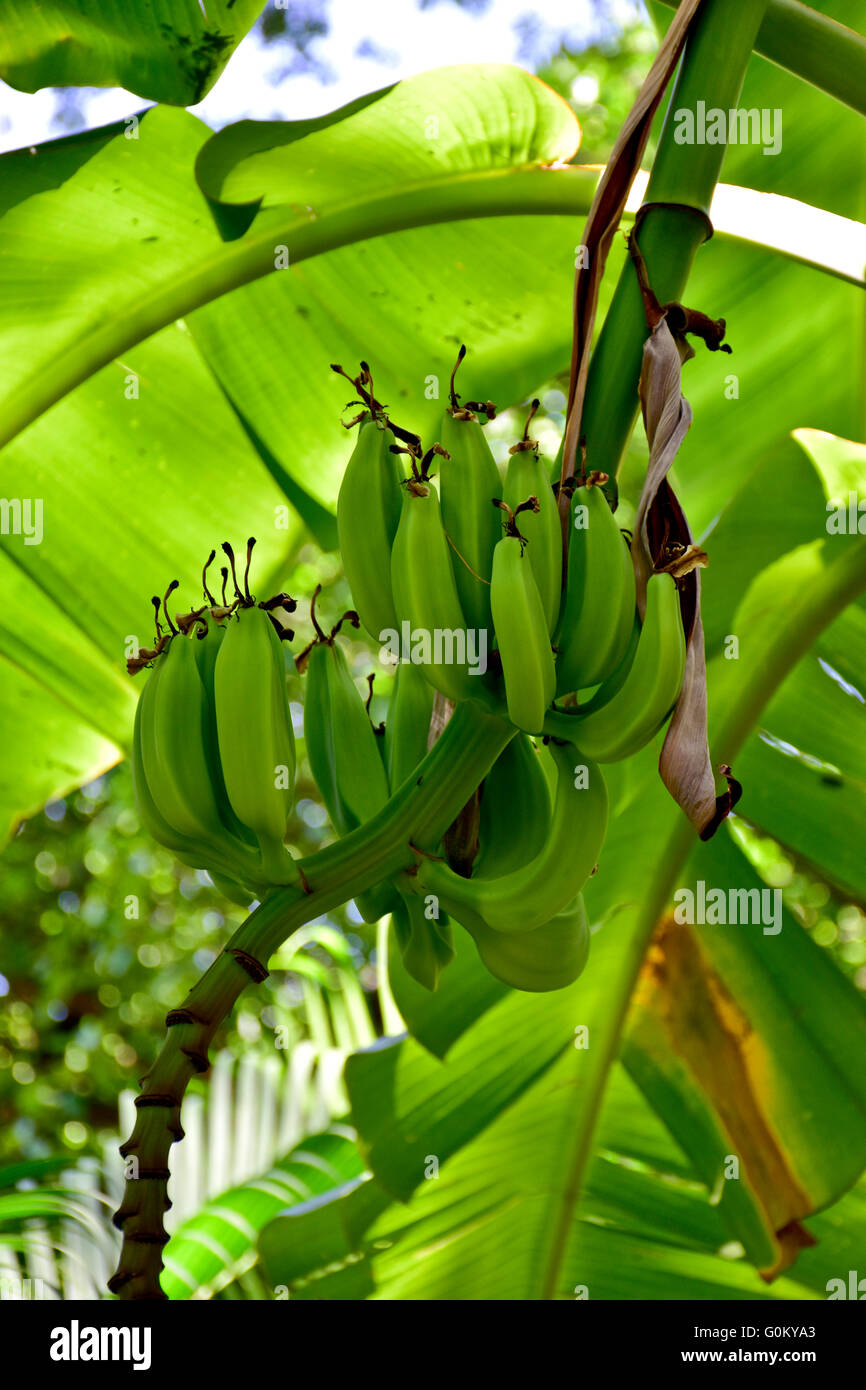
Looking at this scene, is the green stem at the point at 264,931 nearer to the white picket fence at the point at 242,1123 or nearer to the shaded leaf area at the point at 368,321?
the shaded leaf area at the point at 368,321

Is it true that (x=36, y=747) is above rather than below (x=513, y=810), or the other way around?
above

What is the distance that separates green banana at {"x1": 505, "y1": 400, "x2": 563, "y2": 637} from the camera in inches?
21.8

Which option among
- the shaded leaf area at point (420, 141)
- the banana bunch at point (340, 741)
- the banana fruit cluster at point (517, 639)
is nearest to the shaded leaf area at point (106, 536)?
the shaded leaf area at point (420, 141)

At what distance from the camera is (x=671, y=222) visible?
608 mm

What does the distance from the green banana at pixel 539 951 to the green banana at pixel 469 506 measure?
0.17 metres

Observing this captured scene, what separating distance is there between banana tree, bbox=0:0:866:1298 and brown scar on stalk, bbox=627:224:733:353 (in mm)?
289

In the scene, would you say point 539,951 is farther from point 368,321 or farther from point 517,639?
point 368,321

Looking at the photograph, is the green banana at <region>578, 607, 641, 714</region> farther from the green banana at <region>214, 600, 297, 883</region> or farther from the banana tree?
the banana tree

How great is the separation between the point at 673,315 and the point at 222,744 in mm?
326

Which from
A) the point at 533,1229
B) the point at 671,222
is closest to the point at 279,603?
the point at 671,222

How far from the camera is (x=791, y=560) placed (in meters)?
1.01

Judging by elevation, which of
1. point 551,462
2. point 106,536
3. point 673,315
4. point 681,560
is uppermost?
point 106,536

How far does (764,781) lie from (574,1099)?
37 cm
